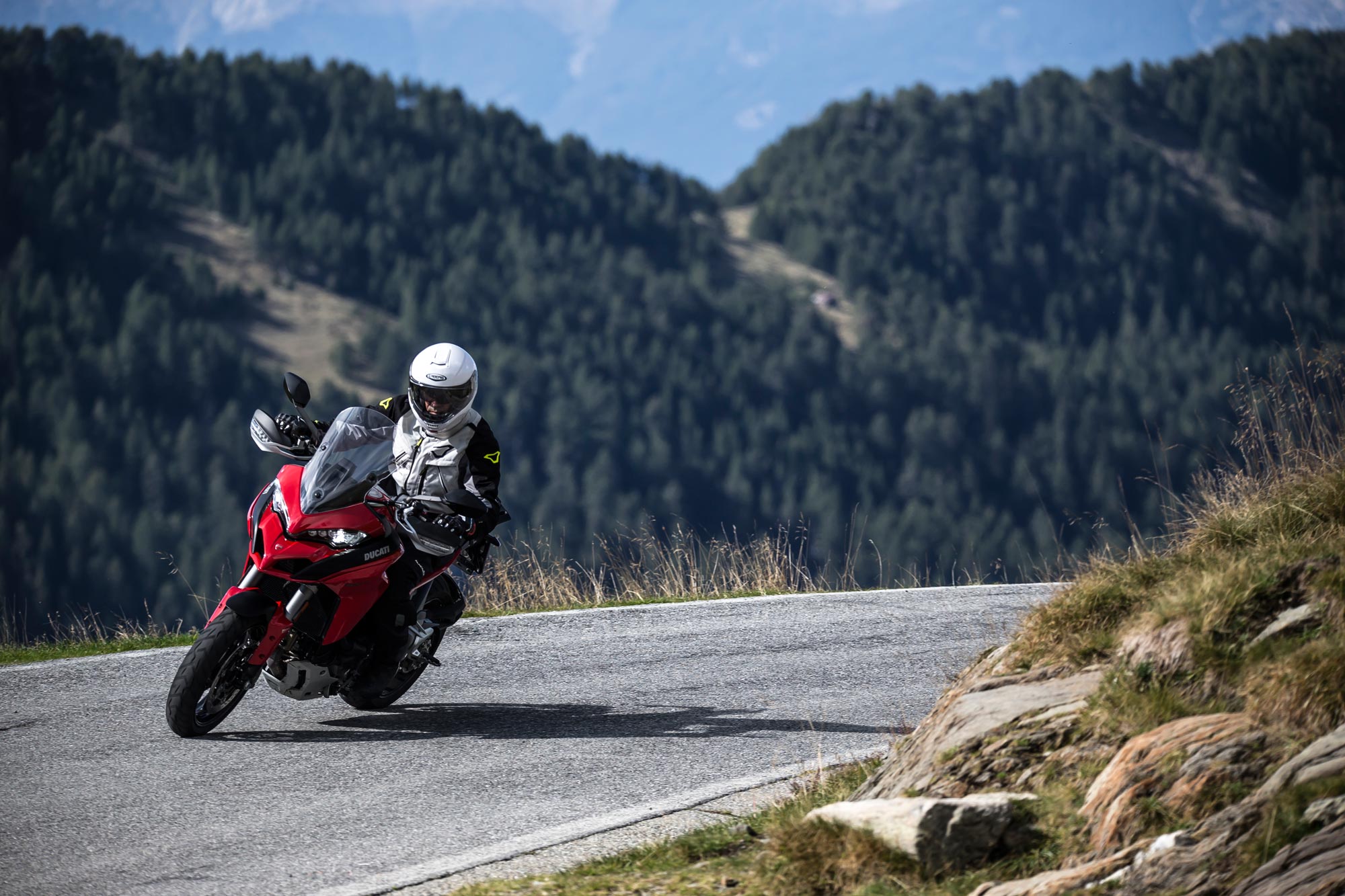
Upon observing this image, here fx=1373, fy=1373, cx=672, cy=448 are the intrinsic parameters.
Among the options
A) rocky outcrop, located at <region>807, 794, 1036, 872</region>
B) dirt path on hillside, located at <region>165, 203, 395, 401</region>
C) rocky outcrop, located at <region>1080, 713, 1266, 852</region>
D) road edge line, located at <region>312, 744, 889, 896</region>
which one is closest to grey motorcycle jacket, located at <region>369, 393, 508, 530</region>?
road edge line, located at <region>312, 744, 889, 896</region>

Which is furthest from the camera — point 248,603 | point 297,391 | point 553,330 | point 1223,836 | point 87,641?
point 553,330

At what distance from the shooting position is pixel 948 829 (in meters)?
3.84

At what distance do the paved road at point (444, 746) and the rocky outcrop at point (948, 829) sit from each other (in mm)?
1452

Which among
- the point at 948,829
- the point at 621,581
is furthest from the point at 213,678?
the point at 621,581

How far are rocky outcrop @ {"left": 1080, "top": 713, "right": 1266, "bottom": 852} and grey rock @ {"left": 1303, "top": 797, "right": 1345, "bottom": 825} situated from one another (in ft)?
1.36

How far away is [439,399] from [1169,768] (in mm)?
3939

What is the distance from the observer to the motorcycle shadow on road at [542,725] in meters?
6.24

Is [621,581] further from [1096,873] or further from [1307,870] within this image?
[1307,870]

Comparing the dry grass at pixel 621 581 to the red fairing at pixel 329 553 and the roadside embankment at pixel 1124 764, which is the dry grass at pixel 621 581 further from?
the roadside embankment at pixel 1124 764

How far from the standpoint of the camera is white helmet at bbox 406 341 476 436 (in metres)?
6.55

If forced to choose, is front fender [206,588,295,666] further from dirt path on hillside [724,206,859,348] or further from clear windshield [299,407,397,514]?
dirt path on hillside [724,206,859,348]

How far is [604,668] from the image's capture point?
7719mm

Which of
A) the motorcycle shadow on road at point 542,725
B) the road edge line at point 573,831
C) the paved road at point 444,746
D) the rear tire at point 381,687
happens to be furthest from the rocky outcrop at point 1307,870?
the rear tire at point 381,687

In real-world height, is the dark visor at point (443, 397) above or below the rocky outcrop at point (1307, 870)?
above
